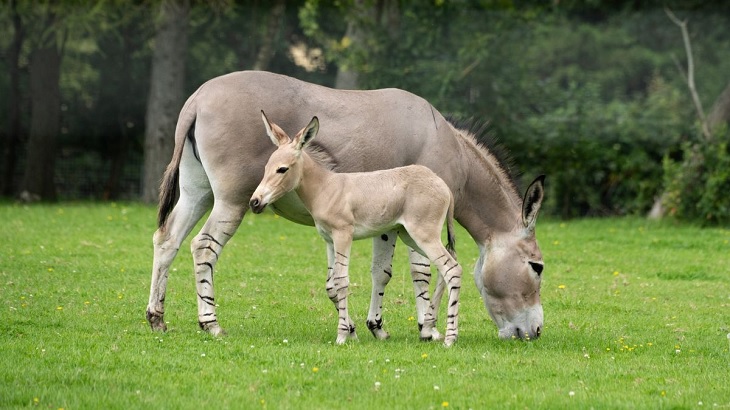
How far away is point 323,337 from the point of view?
377 inches

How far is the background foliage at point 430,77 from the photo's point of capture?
22203 millimetres

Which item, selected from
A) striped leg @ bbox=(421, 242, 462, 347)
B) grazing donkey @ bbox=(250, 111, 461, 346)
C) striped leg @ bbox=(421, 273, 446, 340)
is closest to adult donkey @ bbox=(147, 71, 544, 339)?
striped leg @ bbox=(421, 273, 446, 340)

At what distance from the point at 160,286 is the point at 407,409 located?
12.1 feet

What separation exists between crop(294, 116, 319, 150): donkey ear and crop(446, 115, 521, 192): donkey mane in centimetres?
200

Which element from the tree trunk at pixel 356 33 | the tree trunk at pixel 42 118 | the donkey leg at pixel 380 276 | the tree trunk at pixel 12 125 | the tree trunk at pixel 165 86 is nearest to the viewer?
the donkey leg at pixel 380 276

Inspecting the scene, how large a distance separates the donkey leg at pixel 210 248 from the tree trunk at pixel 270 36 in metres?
15.8

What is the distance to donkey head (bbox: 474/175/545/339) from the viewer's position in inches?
387

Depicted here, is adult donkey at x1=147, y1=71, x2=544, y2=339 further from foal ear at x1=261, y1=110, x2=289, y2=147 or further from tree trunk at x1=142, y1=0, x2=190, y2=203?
tree trunk at x1=142, y1=0, x2=190, y2=203

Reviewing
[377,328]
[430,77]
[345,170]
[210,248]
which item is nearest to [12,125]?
[430,77]

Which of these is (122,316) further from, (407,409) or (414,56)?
(414,56)

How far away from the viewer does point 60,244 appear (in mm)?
15961

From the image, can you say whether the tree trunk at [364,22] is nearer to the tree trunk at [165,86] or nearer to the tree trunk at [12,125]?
the tree trunk at [165,86]

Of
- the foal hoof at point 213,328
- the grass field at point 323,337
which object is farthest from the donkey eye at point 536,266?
Result: the foal hoof at point 213,328

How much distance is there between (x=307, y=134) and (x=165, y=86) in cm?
1598
